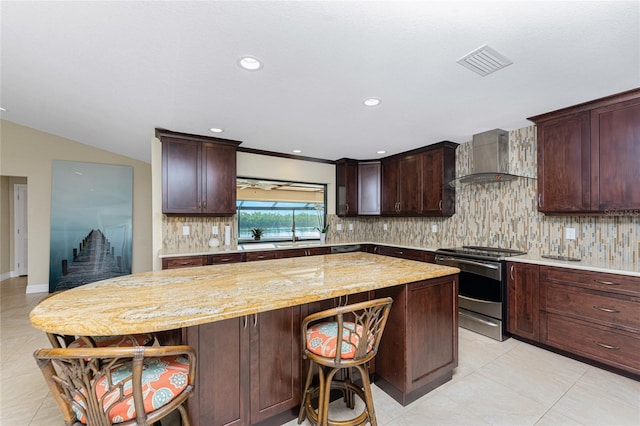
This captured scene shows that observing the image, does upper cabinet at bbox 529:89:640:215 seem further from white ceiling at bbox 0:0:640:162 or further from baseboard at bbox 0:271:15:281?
baseboard at bbox 0:271:15:281

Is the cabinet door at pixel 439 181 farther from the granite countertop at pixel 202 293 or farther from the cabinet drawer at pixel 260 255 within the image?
the cabinet drawer at pixel 260 255

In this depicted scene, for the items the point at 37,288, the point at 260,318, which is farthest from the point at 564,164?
the point at 37,288

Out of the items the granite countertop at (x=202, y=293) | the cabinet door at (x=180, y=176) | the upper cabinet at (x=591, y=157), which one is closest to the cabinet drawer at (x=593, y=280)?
the upper cabinet at (x=591, y=157)

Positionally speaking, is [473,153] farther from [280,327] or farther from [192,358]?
[192,358]

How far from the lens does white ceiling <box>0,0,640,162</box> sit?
1.46 m

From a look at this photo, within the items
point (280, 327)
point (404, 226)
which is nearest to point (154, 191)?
point (280, 327)

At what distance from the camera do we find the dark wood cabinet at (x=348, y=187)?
5168 millimetres

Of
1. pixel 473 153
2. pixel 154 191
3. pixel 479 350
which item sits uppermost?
pixel 473 153

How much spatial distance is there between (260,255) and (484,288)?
2796 mm

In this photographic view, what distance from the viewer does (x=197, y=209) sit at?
11.9 ft

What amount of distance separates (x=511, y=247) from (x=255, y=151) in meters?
3.82

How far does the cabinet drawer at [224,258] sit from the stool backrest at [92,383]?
2.51m

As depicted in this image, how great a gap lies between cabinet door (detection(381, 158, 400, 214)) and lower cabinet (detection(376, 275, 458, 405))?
264cm

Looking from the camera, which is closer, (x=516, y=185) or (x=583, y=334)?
(x=583, y=334)
